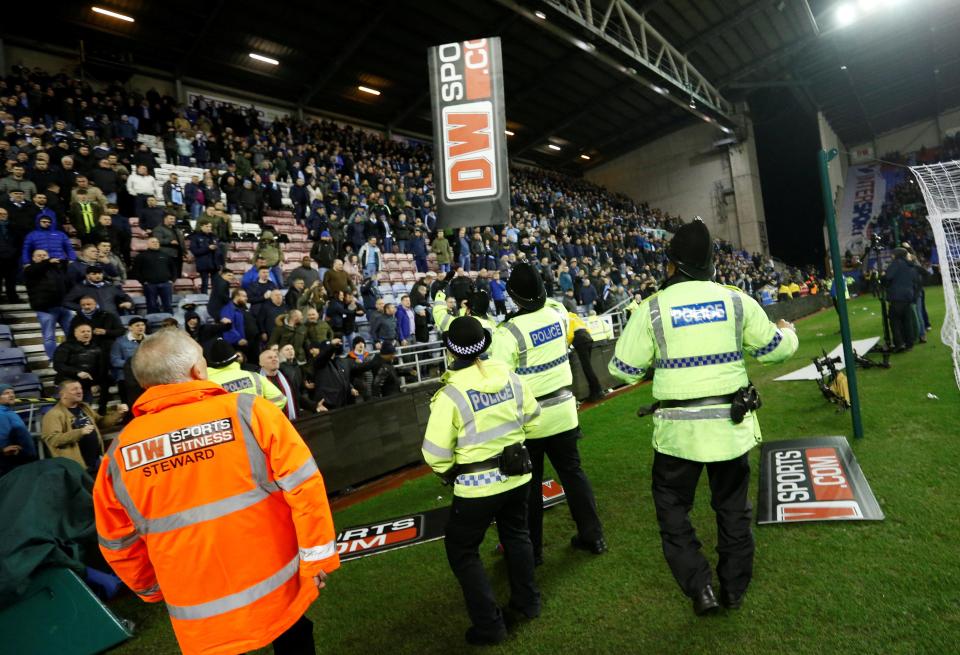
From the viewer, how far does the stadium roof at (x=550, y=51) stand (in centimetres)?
1600

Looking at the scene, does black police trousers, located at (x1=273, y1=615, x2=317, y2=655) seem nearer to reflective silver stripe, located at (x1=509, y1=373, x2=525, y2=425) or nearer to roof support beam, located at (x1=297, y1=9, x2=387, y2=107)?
reflective silver stripe, located at (x1=509, y1=373, x2=525, y2=425)

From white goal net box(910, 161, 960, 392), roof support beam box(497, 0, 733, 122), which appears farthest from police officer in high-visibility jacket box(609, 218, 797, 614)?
roof support beam box(497, 0, 733, 122)

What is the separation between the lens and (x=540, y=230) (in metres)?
19.6

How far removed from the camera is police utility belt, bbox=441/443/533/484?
9.07 ft

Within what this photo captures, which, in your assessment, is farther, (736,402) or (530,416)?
(530,416)

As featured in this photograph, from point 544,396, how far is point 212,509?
2277 millimetres

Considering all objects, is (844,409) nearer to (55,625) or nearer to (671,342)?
(671,342)

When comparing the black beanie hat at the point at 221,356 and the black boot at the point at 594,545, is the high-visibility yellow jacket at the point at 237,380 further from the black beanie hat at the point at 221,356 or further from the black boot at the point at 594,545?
the black boot at the point at 594,545

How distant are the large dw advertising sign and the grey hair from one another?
5.47 meters

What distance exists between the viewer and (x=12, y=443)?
4633mm

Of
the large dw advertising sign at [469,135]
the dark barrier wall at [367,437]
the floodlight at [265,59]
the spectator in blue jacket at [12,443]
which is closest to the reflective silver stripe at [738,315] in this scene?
the large dw advertising sign at [469,135]

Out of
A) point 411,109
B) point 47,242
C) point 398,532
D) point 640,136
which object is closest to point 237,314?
point 47,242

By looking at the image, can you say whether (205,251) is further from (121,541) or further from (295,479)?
(295,479)

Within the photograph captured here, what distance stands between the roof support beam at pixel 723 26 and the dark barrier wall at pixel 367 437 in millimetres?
21920
